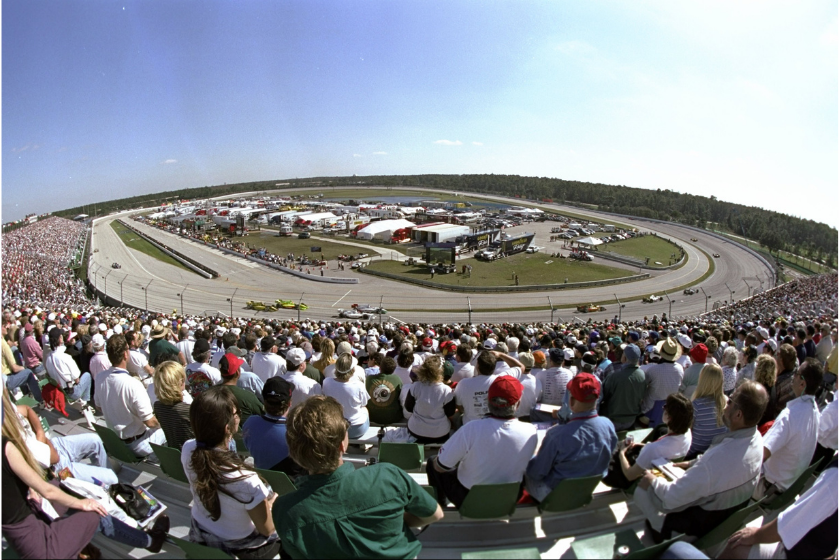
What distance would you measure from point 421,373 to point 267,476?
197 centimetres

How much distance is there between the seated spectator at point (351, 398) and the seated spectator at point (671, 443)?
2834 mm

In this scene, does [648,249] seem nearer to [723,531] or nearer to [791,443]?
[791,443]

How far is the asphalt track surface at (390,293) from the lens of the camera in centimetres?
3178

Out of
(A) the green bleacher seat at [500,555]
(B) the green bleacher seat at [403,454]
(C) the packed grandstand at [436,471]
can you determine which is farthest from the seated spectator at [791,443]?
(B) the green bleacher seat at [403,454]

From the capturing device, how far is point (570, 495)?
3.50 m

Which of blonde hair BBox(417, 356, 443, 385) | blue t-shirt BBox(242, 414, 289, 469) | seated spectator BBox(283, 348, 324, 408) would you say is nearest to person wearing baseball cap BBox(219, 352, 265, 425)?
seated spectator BBox(283, 348, 324, 408)

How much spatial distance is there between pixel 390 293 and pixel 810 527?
3448 cm

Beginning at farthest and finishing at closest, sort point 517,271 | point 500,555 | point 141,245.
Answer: point 141,245 < point 517,271 < point 500,555

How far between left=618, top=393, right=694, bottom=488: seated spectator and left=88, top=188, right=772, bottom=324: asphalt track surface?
80.0ft

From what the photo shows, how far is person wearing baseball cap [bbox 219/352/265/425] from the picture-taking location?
5.12m

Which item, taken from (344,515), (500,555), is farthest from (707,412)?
(344,515)

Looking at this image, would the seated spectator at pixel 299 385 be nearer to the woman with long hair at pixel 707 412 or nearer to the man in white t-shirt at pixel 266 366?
the man in white t-shirt at pixel 266 366

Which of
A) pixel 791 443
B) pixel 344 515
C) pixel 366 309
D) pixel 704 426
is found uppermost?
pixel 344 515

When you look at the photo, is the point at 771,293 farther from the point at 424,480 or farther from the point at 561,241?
the point at 561,241
